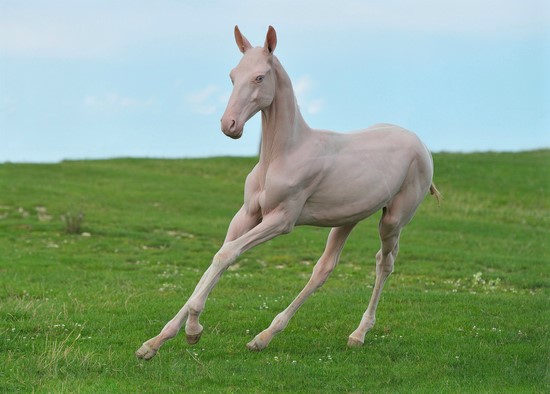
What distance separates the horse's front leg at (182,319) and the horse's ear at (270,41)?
1587 mm

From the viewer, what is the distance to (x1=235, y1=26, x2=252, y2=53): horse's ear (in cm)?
811

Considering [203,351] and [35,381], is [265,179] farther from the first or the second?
[35,381]

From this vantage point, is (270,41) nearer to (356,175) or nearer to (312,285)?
(356,175)

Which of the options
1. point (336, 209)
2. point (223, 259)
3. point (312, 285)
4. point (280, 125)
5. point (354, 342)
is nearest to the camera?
point (223, 259)

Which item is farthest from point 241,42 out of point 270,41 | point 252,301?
point 252,301

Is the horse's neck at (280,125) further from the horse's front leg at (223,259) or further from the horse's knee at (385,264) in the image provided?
the horse's knee at (385,264)

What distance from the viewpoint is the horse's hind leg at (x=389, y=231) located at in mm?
9453

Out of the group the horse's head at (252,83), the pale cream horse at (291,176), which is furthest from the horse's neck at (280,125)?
the horse's head at (252,83)

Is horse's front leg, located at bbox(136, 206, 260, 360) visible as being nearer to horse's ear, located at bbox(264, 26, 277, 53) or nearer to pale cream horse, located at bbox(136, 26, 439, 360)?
pale cream horse, located at bbox(136, 26, 439, 360)

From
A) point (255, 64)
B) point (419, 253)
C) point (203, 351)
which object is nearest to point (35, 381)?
point (203, 351)

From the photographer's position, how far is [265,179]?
8305mm

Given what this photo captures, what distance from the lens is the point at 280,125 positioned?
8.29 metres

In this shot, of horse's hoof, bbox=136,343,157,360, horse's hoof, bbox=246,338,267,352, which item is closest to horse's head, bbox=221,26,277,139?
horse's hoof, bbox=136,343,157,360

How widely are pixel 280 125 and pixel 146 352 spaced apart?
244 cm
